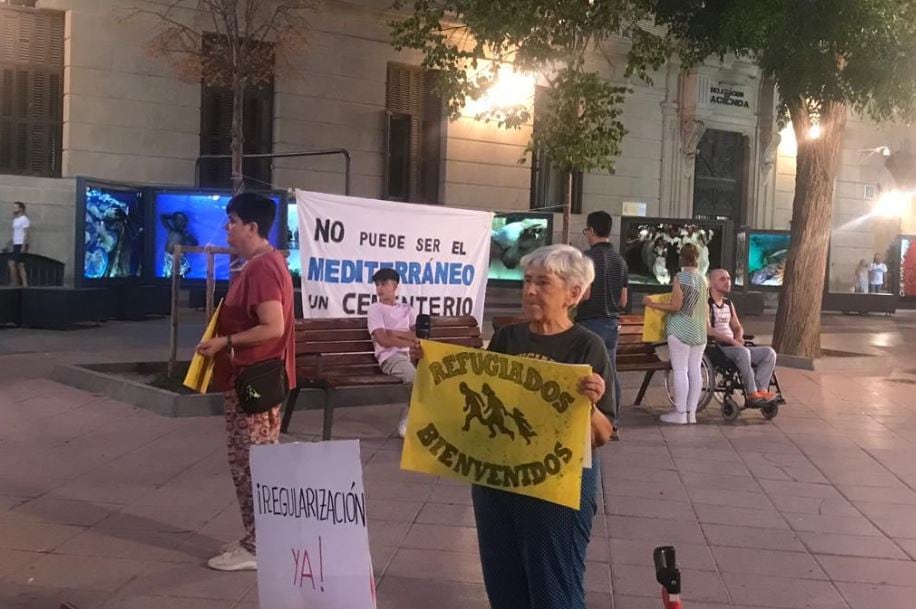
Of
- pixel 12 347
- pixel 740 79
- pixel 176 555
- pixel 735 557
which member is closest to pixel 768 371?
pixel 735 557

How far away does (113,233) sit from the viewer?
17891 millimetres

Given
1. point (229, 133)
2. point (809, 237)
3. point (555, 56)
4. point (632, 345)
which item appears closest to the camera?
point (632, 345)

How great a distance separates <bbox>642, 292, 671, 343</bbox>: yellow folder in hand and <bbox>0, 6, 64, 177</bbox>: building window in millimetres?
14912

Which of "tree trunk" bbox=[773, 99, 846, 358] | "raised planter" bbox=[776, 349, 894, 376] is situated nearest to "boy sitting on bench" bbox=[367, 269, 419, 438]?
"raised planter" bbox=[776, 349, 894, 376]

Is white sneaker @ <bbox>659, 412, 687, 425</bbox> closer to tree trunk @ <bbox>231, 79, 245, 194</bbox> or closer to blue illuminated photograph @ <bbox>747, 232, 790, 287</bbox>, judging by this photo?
tree trunk @ <bbox>231, 79, 245, 194</bbox>

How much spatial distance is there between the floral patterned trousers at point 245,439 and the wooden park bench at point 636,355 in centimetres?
574

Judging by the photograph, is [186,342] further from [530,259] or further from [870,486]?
[530,259]

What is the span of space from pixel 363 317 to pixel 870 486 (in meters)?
4.46

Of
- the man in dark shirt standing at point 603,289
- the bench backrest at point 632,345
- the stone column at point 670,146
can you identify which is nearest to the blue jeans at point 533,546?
the man in dark shirt standing at point 603,289

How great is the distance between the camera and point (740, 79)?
30234 millimetres

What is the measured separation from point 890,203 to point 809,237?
21.9 m

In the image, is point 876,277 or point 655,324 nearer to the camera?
point 655,324

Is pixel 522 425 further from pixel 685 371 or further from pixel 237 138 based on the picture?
pixel 237 138

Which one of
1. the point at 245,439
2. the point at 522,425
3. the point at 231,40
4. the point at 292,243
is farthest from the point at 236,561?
the point at 231,40
